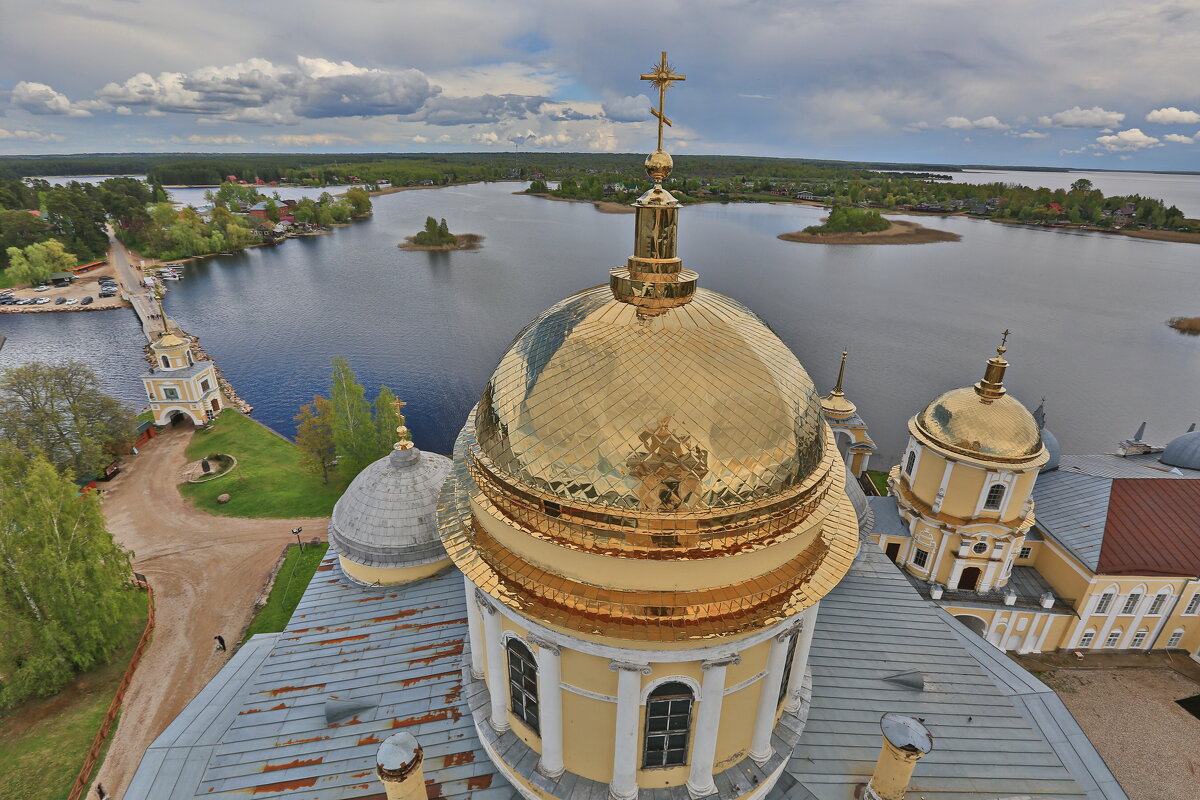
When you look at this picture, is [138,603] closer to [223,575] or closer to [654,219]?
[223,575]

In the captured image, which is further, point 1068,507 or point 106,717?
point 1068,507

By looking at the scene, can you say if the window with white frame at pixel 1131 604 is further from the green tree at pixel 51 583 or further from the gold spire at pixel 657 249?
the green tree at pixel 51 583

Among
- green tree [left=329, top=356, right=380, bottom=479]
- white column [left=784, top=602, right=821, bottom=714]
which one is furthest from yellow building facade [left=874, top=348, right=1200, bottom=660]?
green tree [left=329, top=356, right=380, bottom=479]

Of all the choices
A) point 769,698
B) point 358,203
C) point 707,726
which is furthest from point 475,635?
point 358,203

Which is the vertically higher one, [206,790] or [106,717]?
[206,790]

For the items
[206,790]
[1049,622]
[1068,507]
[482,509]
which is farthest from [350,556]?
[1068,507]

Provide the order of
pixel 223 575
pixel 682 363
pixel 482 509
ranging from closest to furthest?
pixel 682 363, pixel 482 509, pixel 223 575

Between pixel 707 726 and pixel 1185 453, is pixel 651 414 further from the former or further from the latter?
pixel 1185 453
